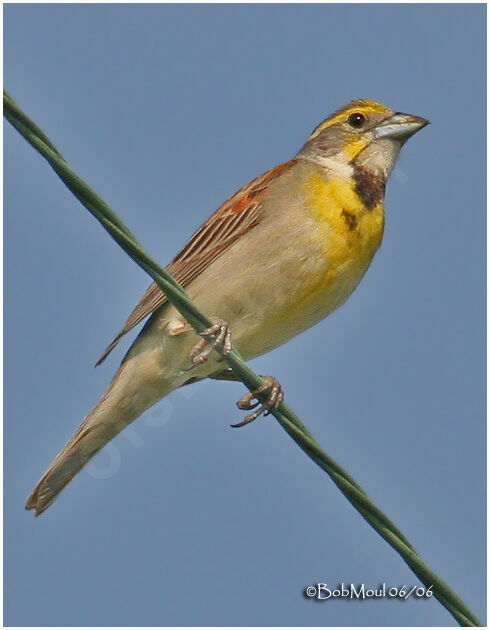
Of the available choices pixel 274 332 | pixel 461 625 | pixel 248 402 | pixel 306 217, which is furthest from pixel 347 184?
pixel 461 625

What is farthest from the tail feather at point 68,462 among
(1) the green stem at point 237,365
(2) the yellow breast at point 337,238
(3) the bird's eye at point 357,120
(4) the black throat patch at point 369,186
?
(3) the bird's eye at point 357,120

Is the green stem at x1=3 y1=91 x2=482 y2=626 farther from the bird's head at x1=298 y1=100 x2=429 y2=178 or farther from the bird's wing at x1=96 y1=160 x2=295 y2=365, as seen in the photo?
the bird's head at x1=298 y1=100 x2=429 y2=178

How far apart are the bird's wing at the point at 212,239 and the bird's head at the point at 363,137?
1.50 feet

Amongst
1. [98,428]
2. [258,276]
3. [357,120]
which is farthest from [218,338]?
[357,120]

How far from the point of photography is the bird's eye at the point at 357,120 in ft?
25.9

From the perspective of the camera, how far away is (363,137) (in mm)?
7766

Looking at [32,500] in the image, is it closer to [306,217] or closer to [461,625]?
[306,217]

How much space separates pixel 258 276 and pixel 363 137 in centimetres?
151

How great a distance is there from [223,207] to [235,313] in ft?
2.86

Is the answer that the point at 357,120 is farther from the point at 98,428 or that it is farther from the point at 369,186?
the point at 98,428

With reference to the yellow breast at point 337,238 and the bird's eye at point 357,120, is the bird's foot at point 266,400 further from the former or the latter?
the bird's eye at point 357,120

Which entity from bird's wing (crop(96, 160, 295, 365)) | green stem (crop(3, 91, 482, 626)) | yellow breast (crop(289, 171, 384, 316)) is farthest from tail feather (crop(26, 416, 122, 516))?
green stem (crop(3, 91, 482, 626))

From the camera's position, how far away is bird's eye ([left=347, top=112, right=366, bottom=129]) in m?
7.88

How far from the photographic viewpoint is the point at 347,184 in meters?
7.29
